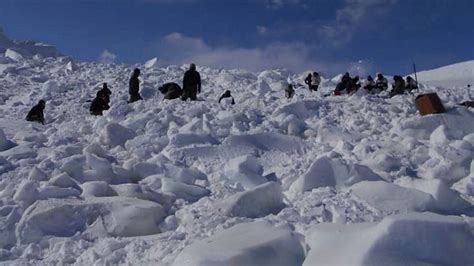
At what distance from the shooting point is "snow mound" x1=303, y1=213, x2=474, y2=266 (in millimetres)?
3723

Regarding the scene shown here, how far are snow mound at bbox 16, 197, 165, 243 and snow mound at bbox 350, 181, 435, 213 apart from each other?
2.02m

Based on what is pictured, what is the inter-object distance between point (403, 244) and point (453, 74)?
3030 cm

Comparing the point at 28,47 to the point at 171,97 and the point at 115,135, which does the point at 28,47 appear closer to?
the point at 171,97

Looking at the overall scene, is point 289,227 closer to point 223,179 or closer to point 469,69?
point 223,179

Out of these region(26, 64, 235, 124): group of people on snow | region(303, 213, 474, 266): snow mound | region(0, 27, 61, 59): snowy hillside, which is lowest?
region(303, 213, 474, 266): snow mound

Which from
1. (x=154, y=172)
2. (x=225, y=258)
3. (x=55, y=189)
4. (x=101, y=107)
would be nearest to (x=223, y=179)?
(x=154, y=172)

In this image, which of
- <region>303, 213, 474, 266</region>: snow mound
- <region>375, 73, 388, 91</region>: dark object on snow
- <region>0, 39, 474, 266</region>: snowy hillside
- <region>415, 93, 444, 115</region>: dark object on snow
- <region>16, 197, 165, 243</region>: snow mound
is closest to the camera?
<region>303, 213, 474, 266</region>: snow mound

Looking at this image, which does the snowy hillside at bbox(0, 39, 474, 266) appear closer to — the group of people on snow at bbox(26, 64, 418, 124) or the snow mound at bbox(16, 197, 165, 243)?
the snow mound at bbox(16, 197, 165, 243)

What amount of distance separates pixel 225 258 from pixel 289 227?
39.8 inches

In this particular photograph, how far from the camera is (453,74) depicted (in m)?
31.8

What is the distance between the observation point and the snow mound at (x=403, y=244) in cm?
372

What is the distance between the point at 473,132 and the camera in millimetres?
8625

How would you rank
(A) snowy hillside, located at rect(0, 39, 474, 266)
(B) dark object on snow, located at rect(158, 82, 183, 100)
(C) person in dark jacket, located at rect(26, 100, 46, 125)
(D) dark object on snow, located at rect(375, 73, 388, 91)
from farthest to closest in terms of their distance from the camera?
(D) dark object on snow, located at rect(375, 73, 388, 91), (B) dark object on snow, located at rect(158, 82, 183, 100), (C) person in dark jacket, located at rect(26, 100, 46, 125), (A) snowy hillside, located at rect(0, 39, 474, 266)

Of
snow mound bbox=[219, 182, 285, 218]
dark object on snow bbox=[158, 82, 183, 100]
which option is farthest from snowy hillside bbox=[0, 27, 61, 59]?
snow mound bbox=[219, 182, 285, 218]
